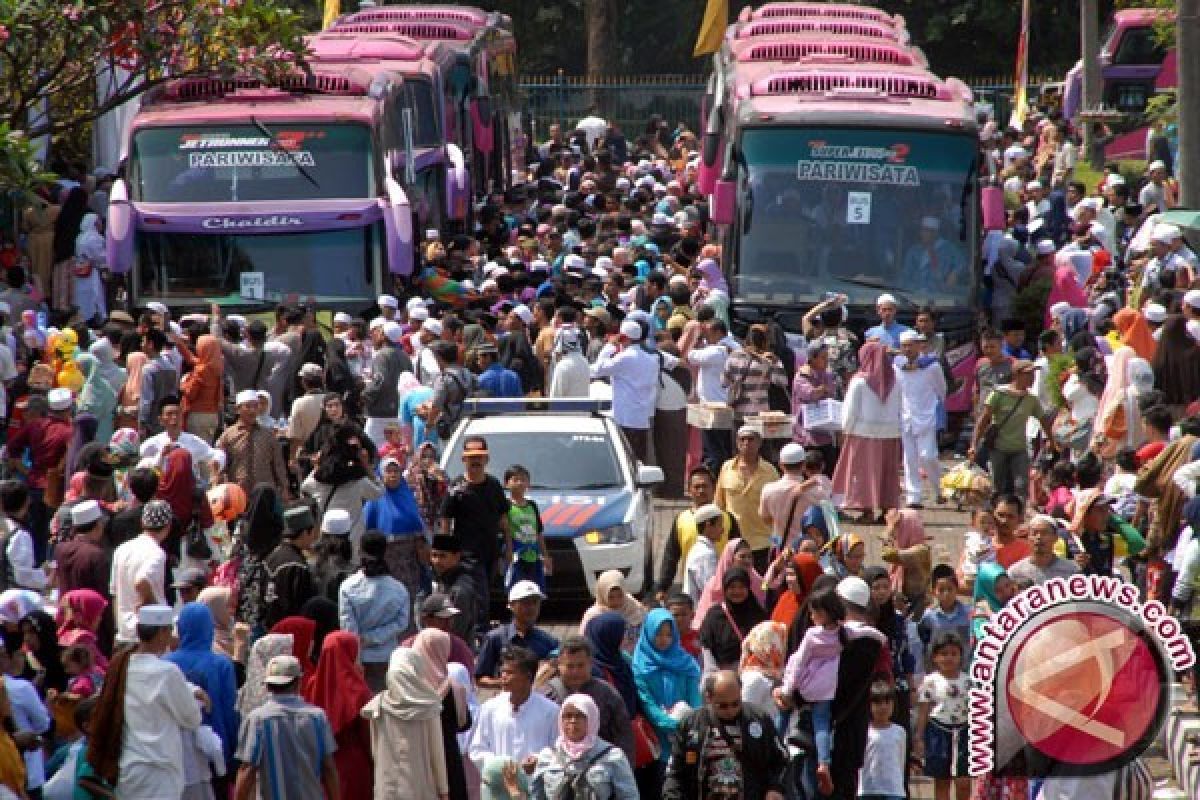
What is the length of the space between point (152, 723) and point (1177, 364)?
10837 mm

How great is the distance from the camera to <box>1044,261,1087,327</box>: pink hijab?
25016 millimetres

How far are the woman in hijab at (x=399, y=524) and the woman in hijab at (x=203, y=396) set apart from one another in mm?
4414

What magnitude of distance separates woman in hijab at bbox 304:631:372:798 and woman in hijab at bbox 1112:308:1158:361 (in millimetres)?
9970

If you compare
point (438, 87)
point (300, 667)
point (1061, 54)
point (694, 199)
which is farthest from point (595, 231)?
point (1061, 54)

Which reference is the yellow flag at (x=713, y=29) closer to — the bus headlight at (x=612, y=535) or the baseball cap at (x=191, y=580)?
the bus headlight at (x=612, y=535)

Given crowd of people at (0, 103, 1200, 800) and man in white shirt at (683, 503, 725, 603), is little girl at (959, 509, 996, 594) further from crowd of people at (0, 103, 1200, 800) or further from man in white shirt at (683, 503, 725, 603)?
man in white shirt at (683, 503, 725, 603)

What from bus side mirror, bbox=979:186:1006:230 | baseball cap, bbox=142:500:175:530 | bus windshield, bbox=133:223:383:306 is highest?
bus side mirror, bbox=979:186:1006:230

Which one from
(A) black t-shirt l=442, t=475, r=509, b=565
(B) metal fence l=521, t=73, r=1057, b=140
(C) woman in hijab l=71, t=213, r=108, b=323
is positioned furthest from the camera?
(B) metal fence l=521, t=73, r=1057, b=140

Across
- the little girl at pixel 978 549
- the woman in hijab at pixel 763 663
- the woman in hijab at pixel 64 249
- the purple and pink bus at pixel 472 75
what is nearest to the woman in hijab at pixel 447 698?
the woman in hijab at pixel 763 663

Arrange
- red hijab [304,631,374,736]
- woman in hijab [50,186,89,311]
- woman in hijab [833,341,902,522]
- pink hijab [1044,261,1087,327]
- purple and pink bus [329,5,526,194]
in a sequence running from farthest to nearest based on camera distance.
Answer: purple and pink bus [329,5,526,194]
woman in hijab [50,186,89,311]
pink hijab [1044,261,1087,327]
woman in hijab [833,341,902,522]
red hijab [304,631,374,736]

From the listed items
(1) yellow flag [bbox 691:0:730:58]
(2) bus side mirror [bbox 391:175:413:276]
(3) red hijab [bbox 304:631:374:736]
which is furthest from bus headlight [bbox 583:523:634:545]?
(1) yellow flag [bbox 691:0:730:58]

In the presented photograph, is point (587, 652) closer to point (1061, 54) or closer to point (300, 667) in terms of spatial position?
point (300, 667)

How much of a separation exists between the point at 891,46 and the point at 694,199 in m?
6.50

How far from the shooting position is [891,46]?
97.2 ft
